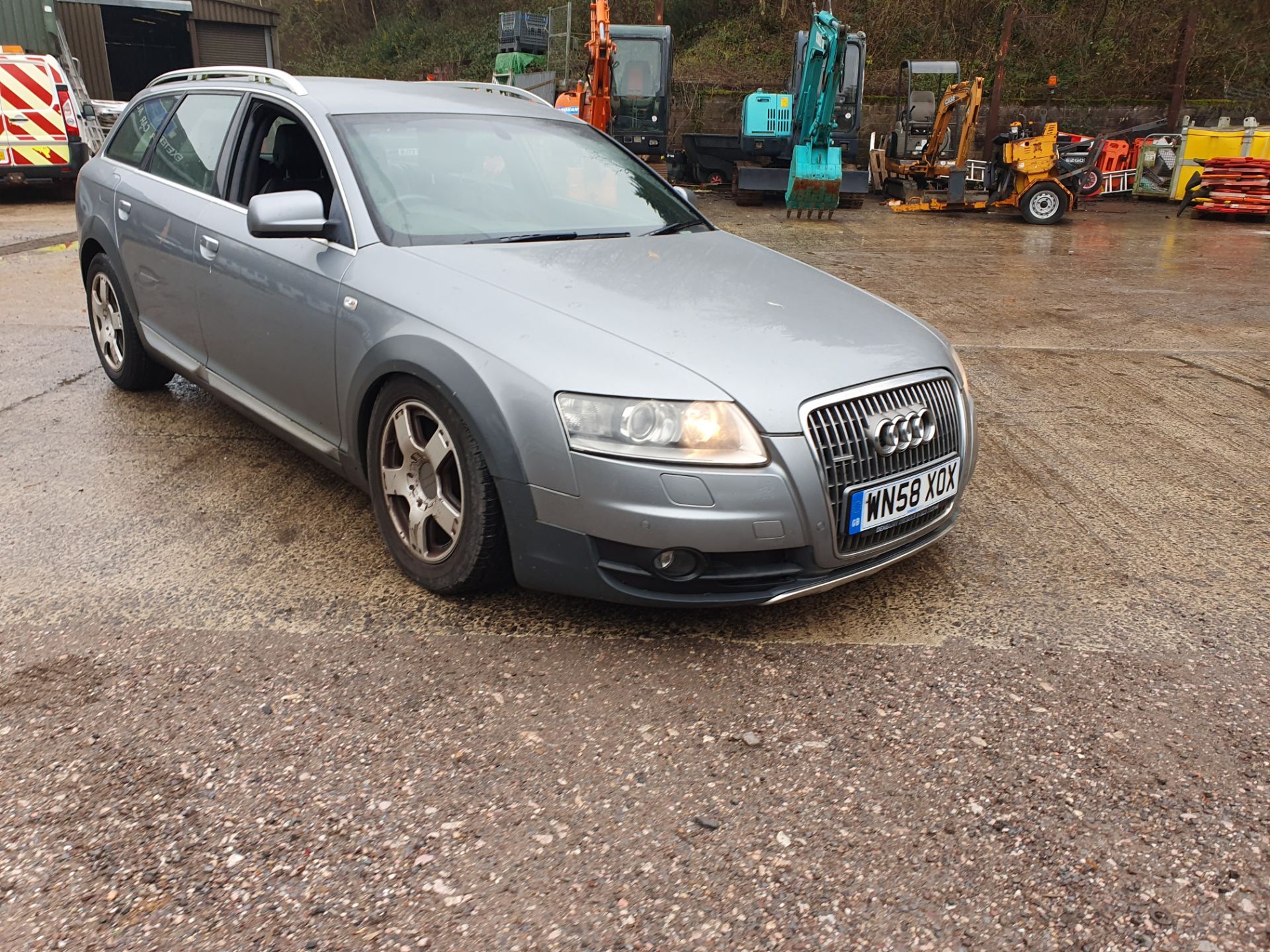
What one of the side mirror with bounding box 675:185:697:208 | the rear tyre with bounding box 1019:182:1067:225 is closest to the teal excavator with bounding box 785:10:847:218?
the rear tyre with bounding box 1019:182:1067:225

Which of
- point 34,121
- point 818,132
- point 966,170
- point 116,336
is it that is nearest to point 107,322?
point 116,336

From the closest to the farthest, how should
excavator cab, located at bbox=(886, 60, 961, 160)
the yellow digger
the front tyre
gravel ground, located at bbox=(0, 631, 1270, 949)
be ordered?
gravel ground, located at bbox=(0, 631, 1270, 949) → the front tyre → the yellow digger → excavator cab, located at bbox=(886, 60, 961, 160)

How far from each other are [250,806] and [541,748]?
2.22 ft

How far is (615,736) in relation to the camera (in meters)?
2.59

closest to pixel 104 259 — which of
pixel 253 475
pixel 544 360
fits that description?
pixel 253 475

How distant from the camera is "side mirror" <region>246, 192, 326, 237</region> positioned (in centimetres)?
335

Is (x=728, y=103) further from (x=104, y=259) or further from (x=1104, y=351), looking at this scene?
(x=104, y=259)

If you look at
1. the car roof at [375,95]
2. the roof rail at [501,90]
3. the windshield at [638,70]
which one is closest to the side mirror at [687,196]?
the car roof at [375,95]

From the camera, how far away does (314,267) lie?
3504mm

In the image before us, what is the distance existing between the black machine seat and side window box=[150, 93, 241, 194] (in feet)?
1.06

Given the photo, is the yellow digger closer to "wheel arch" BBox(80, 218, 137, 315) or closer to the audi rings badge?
"wheel arch" BBox(80, 218, 137, 315)

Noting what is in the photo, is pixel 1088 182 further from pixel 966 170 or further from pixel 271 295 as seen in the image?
pixel 271 295

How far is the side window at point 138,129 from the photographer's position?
16.1 ft

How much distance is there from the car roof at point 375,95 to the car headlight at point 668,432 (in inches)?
74.6
